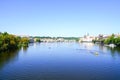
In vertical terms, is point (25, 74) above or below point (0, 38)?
below

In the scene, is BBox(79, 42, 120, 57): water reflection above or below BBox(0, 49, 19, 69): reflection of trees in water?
below

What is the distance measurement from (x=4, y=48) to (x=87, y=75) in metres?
29.8

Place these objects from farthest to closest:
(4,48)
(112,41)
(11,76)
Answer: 1. (112,41)
2. (4,48)
3. (11,76)

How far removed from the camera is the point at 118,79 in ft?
70.2

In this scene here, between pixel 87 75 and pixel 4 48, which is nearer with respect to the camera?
pixel 87 75

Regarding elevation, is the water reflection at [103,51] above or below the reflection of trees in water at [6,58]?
below

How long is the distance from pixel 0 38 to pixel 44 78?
30886mm

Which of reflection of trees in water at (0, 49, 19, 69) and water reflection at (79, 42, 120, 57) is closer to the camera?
reflection of trees in water at (0, 49, 19, 69)

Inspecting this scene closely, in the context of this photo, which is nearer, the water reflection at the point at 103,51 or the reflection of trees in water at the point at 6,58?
the reflection of trees in water at the point at 6,58

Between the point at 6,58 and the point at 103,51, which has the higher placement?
the point at 6,58

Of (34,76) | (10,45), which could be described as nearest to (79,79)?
(34,76)

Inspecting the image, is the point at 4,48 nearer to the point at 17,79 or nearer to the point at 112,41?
the point at 17,79

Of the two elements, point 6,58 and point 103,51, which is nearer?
point 6,58

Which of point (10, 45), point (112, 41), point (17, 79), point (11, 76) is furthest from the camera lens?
point (112, 41)
